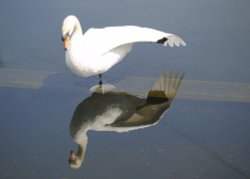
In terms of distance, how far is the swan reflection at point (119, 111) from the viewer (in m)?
3.26

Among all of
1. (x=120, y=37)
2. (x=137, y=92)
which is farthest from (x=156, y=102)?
(x=120, y=37)

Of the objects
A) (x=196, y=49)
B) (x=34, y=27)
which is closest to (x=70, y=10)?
(x=34, y=27)

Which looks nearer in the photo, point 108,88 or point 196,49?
point 108,88

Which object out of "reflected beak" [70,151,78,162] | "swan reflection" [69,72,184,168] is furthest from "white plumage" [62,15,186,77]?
"reflected beak" [70,151,78,162]

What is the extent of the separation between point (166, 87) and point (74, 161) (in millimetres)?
1131

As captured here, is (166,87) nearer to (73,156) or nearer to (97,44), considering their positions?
(97,44)

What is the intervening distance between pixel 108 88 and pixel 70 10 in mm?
1705

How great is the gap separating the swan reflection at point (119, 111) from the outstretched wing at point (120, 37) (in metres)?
0.35

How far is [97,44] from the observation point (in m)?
3.56

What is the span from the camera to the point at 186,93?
373 cm

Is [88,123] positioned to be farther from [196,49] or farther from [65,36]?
[196,49]

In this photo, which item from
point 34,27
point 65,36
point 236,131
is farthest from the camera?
point 34,27

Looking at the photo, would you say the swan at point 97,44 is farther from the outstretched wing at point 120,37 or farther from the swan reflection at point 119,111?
the swan reflection at point 119,111

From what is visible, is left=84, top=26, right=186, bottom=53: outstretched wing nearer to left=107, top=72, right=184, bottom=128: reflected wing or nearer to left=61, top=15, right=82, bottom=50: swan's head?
left=61, top=15, right=82, bottom=50: swan's head
